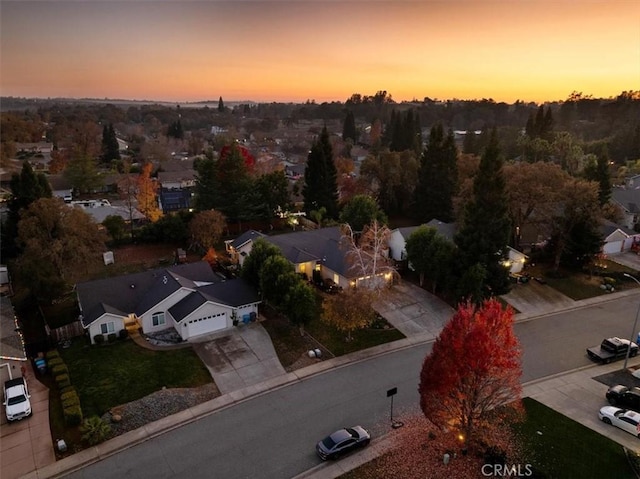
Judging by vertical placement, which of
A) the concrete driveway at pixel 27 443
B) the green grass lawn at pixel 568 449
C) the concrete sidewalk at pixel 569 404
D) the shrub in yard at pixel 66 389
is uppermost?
the shrub in yard at pixel 66 389

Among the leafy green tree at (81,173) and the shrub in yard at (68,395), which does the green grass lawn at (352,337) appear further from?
the leafy green tree at (81,173)

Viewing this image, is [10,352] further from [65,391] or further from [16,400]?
[65,391]

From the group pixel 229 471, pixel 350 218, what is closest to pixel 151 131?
pixel 350 218

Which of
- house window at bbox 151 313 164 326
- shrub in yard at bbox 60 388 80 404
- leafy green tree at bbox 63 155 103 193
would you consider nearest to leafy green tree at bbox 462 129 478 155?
leafy green tree at bbox 63 155 103 193

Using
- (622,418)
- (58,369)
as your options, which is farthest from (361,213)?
(58,369)

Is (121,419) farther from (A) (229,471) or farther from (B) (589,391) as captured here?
(B) (589,391)

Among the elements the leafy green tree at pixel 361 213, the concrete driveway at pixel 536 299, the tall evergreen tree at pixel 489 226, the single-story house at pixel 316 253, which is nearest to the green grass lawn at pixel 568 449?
the tall evergreen tree at pixel 489 226
